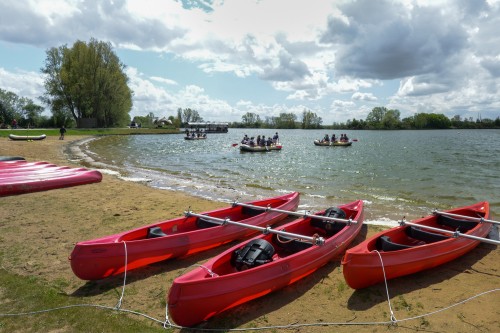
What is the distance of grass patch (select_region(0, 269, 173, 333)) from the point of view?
4113 millimetres

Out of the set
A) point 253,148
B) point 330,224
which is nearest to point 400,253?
point 330,224

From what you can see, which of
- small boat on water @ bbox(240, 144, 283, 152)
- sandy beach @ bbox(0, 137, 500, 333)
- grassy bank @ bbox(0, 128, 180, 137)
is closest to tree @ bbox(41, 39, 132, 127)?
grassy bank @ bbox(0, 128, 180, 137)

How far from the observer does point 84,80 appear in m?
57.8

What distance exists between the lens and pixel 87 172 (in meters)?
13.8

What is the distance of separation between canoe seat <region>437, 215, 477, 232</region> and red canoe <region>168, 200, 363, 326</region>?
2.58m

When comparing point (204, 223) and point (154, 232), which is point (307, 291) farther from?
point (154, 232)

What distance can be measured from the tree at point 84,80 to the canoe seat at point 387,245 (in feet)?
205

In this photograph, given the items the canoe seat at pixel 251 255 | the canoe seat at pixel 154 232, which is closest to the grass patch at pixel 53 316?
the canoe seat at pixel 251 255

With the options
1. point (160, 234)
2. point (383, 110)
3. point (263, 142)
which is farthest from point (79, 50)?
point (383, 110)

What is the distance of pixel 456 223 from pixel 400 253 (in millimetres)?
3335

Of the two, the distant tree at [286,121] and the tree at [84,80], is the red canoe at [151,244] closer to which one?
the tree at [84,80]

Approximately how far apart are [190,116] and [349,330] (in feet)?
524

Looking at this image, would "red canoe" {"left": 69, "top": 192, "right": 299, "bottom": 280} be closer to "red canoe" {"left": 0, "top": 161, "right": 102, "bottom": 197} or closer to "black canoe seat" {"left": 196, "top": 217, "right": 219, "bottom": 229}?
"black canoe seat" {"left": 196, "top": 217, "right": 219, "bottom": 229}

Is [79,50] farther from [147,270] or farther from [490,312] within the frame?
[490,312]
